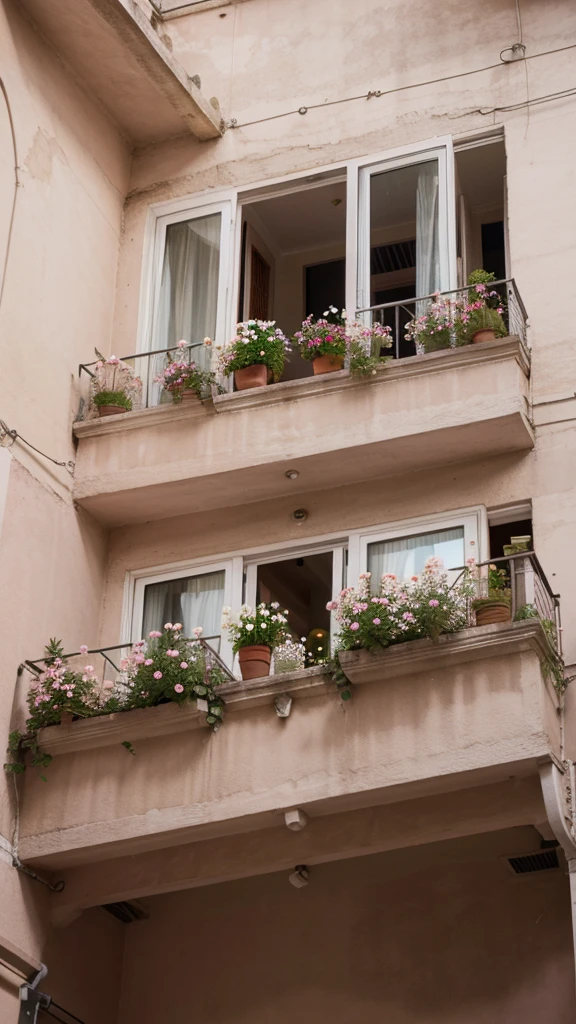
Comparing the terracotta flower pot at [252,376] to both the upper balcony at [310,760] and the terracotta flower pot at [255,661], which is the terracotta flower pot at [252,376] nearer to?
the terracotta flower pot at [255,661]

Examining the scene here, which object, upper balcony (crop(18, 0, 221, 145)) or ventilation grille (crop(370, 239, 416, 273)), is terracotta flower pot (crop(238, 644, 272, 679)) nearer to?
ventilation grille (crop(370, 239, 416, 273))

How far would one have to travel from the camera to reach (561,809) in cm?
1143

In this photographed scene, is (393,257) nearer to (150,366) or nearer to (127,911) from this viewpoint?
(150,366)

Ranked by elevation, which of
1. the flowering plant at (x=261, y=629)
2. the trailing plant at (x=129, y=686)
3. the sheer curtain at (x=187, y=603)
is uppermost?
the sheer curtain at (x=187, y=603)

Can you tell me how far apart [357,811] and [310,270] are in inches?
315

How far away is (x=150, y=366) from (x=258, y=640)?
3.91 metres

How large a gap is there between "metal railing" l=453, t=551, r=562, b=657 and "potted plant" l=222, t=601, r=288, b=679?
1.62 metres

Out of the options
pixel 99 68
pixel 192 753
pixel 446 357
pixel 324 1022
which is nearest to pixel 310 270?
pixel 99 68

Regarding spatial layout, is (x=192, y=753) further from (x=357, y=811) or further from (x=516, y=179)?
(x=516, y=179)

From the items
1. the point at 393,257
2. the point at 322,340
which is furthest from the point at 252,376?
the point at 393,257

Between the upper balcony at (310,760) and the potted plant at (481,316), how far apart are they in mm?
2569

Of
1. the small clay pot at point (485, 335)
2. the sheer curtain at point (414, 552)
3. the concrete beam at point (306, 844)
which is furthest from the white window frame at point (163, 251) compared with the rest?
the concrete beam at point (306, 844)

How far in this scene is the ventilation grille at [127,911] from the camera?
14.0 m

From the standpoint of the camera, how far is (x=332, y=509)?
47.1ft
